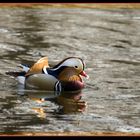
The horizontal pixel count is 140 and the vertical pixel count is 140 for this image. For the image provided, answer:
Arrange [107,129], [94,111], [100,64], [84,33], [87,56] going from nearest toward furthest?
[107,129] < [94,111] < [100,64] < [87,56] < [84,33]

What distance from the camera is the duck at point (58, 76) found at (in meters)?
13.1

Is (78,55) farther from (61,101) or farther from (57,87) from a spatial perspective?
(61,101)

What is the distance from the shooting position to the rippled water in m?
10.5

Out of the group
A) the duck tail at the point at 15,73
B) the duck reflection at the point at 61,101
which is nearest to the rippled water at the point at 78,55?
the duck reflection at the point at 61,101

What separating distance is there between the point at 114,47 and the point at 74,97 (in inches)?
204

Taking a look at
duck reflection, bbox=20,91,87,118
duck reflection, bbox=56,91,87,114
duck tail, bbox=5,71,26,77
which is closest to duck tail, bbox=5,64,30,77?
duck tail, bbox=5,71,26,77

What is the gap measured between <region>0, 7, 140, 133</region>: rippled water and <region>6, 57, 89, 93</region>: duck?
207mm

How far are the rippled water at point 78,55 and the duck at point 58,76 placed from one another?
0.68 feet

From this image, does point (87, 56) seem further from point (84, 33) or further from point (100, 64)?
point (84, 33)

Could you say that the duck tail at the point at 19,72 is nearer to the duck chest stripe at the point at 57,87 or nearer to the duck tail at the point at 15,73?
the duck tail at the point at 15,73

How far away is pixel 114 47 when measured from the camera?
58.1 ft

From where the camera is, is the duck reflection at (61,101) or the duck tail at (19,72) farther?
the duck tail at (19,72)

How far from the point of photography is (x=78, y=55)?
54.4 ft

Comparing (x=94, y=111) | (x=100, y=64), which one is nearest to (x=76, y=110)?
(x=94, y=111)
